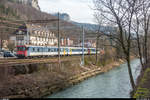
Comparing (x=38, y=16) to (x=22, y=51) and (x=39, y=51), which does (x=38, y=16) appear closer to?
(x=39, y=51)

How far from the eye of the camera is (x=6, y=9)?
69.5m

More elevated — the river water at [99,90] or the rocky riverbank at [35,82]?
the rocky riverbank at [35,82]

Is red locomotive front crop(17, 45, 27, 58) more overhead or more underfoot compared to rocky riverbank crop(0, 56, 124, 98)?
more overhead

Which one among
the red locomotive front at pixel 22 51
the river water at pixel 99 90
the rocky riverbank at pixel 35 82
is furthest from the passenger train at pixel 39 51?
the river water at pixel 99 90

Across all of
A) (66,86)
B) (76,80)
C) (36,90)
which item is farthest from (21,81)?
(76,80)

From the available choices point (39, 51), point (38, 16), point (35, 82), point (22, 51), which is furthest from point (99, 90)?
point (38, 16)

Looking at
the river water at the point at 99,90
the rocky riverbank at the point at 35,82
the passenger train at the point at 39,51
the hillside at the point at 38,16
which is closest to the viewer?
the rocky riverbank at the point at 35,82

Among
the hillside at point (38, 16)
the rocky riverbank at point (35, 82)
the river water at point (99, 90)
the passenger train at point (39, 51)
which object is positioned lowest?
the river water at point (99, 90)

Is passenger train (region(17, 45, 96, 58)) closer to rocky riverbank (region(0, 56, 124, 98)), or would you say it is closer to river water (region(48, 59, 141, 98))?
rocky riverbank (region(0, 56, 124, 98))

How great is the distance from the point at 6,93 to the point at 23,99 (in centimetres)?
119

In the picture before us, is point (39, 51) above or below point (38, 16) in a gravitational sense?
below

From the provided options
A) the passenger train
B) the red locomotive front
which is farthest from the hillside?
the red locomotive front

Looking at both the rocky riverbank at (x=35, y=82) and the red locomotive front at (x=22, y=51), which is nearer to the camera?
the rocky riverbank at (x=35, y=82)

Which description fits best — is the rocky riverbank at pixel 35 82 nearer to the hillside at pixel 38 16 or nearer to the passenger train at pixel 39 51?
the passenger train at pixel 39 51
